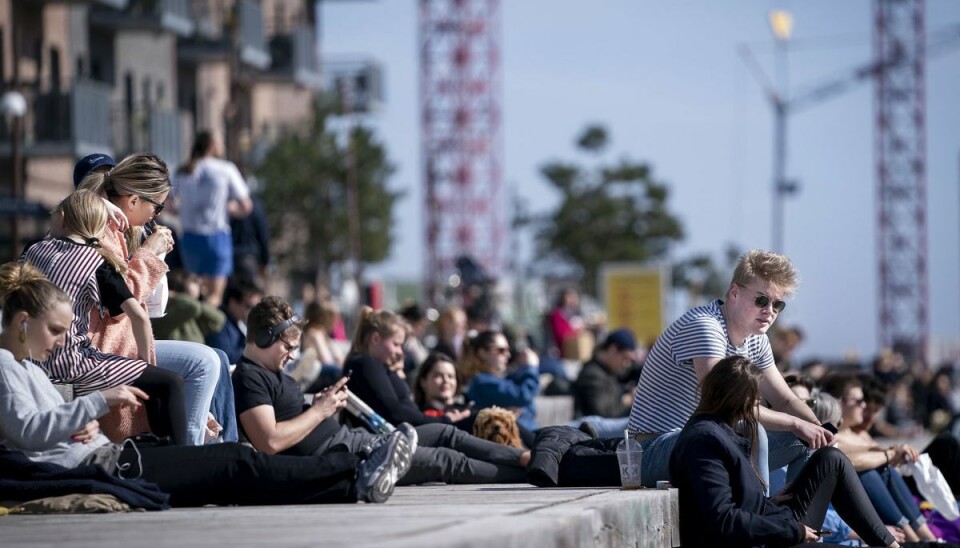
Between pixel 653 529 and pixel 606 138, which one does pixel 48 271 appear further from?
pixel 606 138

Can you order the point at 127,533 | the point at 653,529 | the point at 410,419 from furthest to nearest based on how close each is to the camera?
the point at 410,419 → the point at 653,529 → the point at 127,533

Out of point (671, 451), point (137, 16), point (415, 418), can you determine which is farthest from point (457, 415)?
point (137, 16)

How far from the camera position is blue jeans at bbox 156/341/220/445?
9305mm

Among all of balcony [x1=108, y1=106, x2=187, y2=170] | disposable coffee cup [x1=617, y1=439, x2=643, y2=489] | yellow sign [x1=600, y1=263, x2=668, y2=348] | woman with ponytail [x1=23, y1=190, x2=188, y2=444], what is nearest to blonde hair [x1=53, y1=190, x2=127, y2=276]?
woman with ponytail [x1=23, y1=190, x2=188, y2=444]

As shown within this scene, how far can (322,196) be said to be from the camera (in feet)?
172

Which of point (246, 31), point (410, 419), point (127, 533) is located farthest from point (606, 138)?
point (127, 533)

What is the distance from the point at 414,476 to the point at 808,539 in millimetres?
2456

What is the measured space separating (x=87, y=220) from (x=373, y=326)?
3908 mm

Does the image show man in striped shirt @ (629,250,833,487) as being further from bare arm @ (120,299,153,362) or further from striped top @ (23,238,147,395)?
striped top @ (23,238,147,395)

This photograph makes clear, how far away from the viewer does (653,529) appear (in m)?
8.92

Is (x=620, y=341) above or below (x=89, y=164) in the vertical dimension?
below

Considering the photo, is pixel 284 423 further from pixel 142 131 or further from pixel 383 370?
pixel 142 131

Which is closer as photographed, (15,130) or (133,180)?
(133,180)

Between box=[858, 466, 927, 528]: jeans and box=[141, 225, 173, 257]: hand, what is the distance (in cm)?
490
